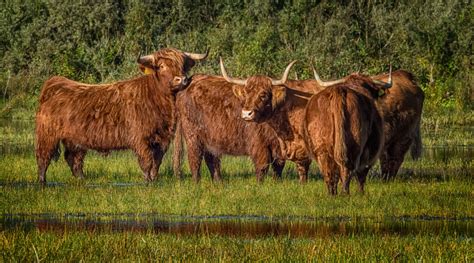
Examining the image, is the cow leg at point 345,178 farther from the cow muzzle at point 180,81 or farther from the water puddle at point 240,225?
the cow muzzle at point 180,81

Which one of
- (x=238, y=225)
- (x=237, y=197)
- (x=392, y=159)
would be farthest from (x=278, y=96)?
(x=238, y=225)

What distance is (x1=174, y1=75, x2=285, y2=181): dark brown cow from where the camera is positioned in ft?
42.5

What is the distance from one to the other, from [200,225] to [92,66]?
21.7 meters

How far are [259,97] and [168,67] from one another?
3.66ft

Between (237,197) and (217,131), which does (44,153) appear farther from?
(237,197)

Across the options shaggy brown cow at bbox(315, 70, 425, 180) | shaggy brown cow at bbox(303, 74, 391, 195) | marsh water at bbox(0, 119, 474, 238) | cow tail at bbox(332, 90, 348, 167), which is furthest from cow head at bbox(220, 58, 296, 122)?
marsh water at bbox(0, 119, 474, 238)

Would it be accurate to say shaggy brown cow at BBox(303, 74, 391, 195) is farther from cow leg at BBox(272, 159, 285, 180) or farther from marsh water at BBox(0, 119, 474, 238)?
cow leg at BBox(272, 159, 285, 180)

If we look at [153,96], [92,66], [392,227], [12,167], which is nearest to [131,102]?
[153,96]

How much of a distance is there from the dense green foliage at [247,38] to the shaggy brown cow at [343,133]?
13.8 meters

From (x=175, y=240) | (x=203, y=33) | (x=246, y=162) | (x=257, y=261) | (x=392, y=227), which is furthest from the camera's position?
(x=203, y=33)

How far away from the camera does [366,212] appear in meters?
9.88

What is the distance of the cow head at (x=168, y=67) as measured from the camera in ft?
41.9

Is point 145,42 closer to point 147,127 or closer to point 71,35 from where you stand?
point 71,35

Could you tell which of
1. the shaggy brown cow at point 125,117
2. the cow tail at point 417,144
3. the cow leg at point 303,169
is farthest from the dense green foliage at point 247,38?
the cow leg at point 303,169
